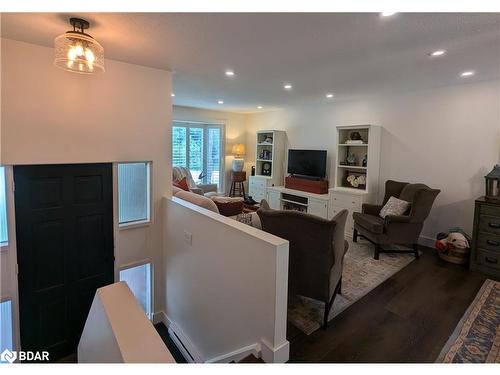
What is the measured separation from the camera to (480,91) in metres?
3.97

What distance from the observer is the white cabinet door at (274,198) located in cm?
661

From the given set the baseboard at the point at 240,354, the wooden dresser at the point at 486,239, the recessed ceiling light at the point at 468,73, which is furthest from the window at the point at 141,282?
the recessed ceiling light at the point at 468,73

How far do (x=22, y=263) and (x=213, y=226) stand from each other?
183 centimetres

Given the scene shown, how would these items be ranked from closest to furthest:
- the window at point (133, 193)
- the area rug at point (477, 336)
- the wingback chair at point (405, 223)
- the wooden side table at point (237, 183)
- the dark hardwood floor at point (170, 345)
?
the area rug at point (477, 336)
the dark hardwood floor at point (170, 345)
the window at point (133, 193)
the wingback chair at point (405, 223)
the wooden side table at point (237, 183)

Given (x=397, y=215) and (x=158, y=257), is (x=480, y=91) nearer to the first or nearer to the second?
(x=397, y=215)

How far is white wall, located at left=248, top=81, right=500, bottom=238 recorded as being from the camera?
13.1 feet

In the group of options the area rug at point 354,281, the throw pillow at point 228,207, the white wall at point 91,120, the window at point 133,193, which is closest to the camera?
the white wall at point 91,120

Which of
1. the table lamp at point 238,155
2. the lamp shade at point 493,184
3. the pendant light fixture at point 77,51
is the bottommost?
the lamp shade at point 493,184

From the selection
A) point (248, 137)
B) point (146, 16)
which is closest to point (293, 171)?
point (248, 137)

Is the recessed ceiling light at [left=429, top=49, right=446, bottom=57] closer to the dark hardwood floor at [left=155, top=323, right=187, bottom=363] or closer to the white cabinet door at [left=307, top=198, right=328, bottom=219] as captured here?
the white cabinet door at [left=307, top=198, right=328, bottom=219]

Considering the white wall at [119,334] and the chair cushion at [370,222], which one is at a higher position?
the chair cushion at [370,222]

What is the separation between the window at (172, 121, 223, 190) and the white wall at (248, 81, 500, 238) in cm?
370

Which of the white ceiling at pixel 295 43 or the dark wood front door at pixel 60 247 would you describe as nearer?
the white ceiling at pixel 295 43

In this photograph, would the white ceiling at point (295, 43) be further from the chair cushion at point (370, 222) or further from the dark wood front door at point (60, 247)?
the chair cushion at point (370, 222)
